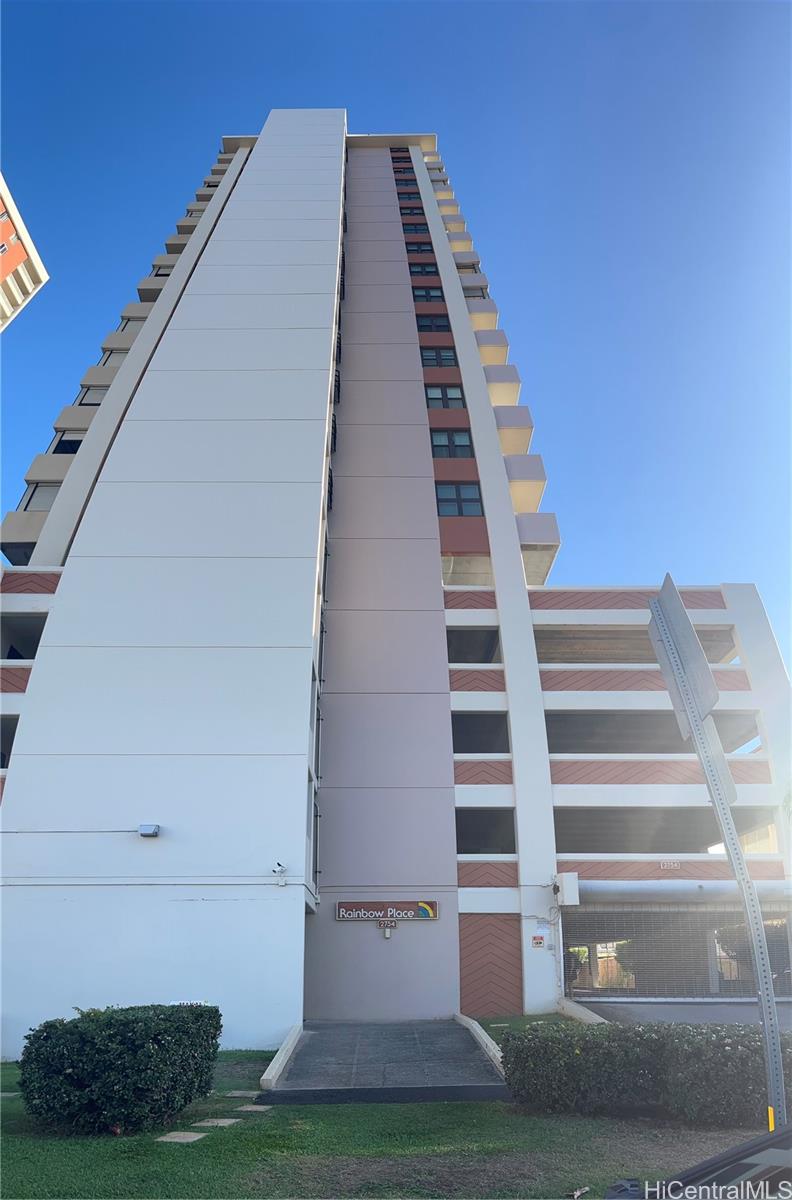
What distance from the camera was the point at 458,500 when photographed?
3303 cm

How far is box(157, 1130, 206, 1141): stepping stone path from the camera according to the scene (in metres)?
8.89

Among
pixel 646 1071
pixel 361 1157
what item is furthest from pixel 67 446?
pixel 646 1071

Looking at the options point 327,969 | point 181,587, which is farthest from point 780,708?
point 181,587

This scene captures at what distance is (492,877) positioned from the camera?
25.1 m

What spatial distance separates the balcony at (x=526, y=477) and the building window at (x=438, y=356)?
6661mm

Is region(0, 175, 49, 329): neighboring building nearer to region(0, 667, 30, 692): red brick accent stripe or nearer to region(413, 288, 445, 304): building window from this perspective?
region(0, 667, 30, 692): red brick accent stripe

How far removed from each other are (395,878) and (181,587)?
36.6ft

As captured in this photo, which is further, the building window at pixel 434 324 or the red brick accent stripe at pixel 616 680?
the building window at pixel 434 324

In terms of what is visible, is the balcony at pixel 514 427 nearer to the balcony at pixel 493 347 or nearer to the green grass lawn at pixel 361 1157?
the balcony at pixel 493 347

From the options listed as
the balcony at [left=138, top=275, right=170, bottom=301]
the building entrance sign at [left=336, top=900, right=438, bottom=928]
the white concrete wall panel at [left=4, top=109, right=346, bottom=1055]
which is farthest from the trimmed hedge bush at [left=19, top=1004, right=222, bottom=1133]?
the balcony at [left=138, top=275, right=170, bottom=301]

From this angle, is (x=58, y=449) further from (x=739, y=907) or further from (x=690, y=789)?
(x=739, y=907)

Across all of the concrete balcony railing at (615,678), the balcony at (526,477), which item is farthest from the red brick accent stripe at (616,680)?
the balcony at (526,477)

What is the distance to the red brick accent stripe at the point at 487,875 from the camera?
25.0m

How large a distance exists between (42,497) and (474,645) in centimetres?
1850
